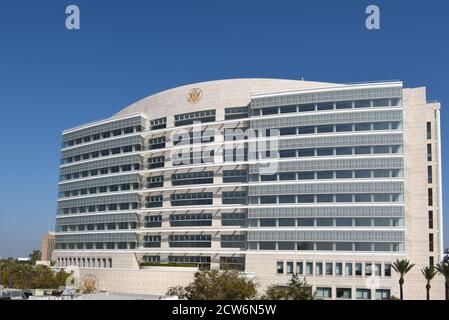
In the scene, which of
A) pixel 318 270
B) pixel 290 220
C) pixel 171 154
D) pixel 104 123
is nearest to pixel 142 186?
pixel 171 154

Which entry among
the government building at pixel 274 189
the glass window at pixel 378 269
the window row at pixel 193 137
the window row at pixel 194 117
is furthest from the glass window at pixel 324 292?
the window row at pixel 194 117

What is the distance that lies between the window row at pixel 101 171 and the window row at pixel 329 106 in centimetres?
3235

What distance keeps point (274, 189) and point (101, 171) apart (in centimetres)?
4757

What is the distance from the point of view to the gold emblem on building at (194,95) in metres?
111

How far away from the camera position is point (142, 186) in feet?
384

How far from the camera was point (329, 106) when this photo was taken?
96.2 metres

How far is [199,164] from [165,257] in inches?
846

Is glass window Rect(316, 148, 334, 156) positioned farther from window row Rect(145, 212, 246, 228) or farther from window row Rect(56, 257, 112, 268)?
window row Rect(56, 257, 112, 268)

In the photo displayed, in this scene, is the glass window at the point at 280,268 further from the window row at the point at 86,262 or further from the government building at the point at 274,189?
the window row at the point at 86,262

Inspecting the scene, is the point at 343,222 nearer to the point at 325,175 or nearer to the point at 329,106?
the point at 325,175

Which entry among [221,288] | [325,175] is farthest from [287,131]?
[221,288]
